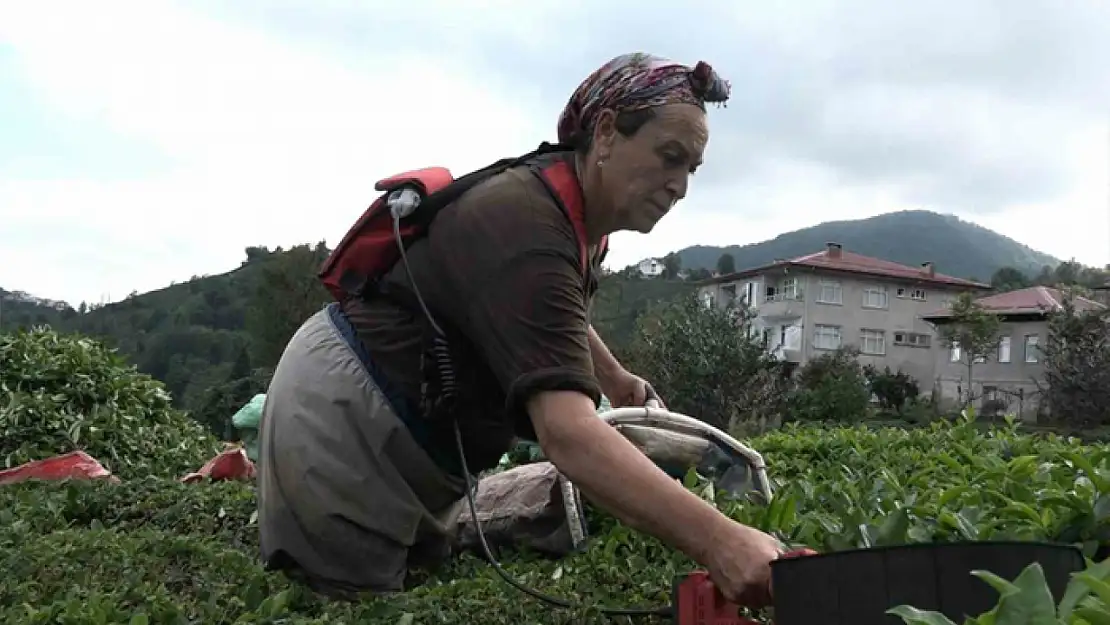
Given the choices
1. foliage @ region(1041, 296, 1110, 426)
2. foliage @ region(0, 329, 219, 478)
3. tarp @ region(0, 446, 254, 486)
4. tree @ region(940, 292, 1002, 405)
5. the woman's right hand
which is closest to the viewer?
the woman's right hand

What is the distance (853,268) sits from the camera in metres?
44.8

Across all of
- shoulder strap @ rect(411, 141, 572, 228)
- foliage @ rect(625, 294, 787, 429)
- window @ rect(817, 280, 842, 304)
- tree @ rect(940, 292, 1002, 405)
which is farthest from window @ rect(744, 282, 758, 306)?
shoulder strap @ rect(411, 141, 572, 228)

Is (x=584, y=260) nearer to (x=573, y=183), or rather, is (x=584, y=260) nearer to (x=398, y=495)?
(x=573, y=183)

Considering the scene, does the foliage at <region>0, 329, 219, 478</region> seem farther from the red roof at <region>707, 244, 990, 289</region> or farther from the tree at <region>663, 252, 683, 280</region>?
the tree at <region>663, 252, 683, 280</region>

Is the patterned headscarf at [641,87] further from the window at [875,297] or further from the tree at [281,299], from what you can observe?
the window at [875,297]

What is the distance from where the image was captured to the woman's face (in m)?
2.13

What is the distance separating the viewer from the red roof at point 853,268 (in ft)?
146

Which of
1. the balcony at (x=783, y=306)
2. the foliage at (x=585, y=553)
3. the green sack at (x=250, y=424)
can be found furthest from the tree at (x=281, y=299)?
the foliage at (x=585, y=553)

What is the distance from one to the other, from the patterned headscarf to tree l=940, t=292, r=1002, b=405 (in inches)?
1401

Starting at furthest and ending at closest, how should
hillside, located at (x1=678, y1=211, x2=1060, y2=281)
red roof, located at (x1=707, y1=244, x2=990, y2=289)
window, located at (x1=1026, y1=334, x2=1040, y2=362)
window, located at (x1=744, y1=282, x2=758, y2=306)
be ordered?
hillside, located at (x1=678, y1=211, x2=1060, y2=281), window, located at (x1=744, y1=282, x2=758, y2=306), red roof, located at (x1=707, y1=244, x2=990, y2=289), window, located at (x1=1026, y1=334, x2=1040, y2=362)

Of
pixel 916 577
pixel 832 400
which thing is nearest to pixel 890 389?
pixel 832 400

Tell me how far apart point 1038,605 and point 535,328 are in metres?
1.08

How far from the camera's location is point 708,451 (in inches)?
146

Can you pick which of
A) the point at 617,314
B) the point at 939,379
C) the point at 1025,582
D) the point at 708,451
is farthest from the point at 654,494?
the point at 617,314
